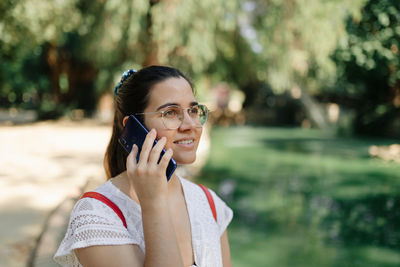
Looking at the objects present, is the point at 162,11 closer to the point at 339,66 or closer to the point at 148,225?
the point at 339,66

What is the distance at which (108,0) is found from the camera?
10672 mm

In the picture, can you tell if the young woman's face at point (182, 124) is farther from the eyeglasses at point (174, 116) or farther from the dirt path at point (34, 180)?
the dirt path at point (34, 180)

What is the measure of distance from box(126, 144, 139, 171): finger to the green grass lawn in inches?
145

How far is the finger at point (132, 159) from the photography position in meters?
1.31

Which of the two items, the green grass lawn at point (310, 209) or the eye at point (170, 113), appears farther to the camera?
the green grass lawn at point (310, 209)

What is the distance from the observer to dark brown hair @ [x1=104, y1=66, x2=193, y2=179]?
1.57 meters

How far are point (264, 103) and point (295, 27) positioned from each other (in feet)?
80.0

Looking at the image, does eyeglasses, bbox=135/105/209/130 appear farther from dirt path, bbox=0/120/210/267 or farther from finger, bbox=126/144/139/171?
dirt path, bbox=0/120/210/267

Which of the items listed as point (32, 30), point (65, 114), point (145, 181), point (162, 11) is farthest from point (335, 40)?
point (65, 114)

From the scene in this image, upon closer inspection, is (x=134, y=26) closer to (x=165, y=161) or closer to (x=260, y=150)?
(x=260, y=150)

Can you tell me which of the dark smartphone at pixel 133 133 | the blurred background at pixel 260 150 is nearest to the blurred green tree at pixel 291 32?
the blurred background at pixel 260 150

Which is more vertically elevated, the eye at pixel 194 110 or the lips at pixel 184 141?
the eye at pixel 194 110

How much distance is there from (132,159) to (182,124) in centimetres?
28

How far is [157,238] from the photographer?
4.23 feet
